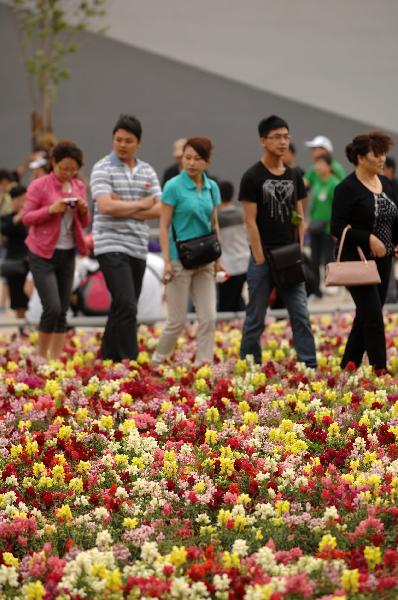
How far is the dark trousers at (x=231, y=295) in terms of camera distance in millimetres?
13250

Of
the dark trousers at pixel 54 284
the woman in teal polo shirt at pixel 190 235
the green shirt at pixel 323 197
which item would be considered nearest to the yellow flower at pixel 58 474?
the woman in teal polo shirt at pixel 190 235

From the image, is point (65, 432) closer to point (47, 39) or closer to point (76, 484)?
point (76, 484)

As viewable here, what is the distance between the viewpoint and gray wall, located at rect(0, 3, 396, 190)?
27.8 m

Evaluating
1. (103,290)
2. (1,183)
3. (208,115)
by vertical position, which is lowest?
(103,290)

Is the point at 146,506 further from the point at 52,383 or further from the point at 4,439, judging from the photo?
the point at 52,383

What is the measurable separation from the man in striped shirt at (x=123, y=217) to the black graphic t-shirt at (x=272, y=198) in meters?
0.92

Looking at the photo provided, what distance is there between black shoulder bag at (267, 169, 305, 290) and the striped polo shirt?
117 cm

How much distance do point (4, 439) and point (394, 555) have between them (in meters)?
2.88

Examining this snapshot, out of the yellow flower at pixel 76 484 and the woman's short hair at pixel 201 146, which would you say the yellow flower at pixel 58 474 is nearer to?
the yellow flower at pixel 76 484

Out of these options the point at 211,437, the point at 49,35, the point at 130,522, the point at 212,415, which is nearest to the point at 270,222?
the point at 212,415

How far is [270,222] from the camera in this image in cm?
978

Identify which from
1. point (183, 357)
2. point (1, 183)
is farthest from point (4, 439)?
point (1, 183)

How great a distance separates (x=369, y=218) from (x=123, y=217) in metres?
2.08

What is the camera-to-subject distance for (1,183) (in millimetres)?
17531
